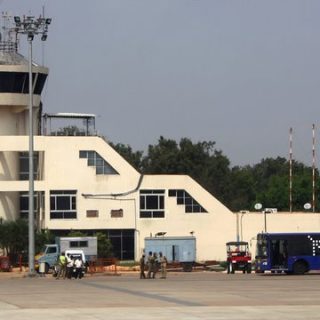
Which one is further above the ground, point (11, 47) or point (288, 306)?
point (11, 47)

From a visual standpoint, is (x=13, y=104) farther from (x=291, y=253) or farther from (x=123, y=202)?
(x=291, y=253)

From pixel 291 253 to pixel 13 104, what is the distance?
30523 millimetres

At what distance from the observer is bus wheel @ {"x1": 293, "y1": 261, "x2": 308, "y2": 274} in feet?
192

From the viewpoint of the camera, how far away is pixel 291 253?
2328 inches

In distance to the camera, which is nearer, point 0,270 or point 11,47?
point 0,270

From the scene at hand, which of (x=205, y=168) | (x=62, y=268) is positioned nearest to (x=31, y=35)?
(x=62, y=268)

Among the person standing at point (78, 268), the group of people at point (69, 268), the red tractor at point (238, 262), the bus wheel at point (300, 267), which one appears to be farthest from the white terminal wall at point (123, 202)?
the bus wheel at point (300, 267)

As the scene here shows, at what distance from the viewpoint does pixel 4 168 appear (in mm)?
84812

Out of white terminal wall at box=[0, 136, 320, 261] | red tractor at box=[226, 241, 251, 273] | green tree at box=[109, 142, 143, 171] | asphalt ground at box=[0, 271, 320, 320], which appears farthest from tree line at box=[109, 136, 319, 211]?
asphalt ground at box=[0, 271, 320, 320]

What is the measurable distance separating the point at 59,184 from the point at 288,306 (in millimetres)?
54078

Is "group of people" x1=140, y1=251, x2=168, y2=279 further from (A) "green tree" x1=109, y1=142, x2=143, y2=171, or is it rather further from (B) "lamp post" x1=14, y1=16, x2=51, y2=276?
(A) "green tree" x1=109, y1=142, x2=143, y2=171

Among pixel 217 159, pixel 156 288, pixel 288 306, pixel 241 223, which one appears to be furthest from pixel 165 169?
pixel 288 306

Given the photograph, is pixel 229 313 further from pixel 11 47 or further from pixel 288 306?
pixel 11 47

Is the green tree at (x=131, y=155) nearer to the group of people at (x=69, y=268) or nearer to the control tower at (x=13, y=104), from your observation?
the control tower at (x=13, y=104)
